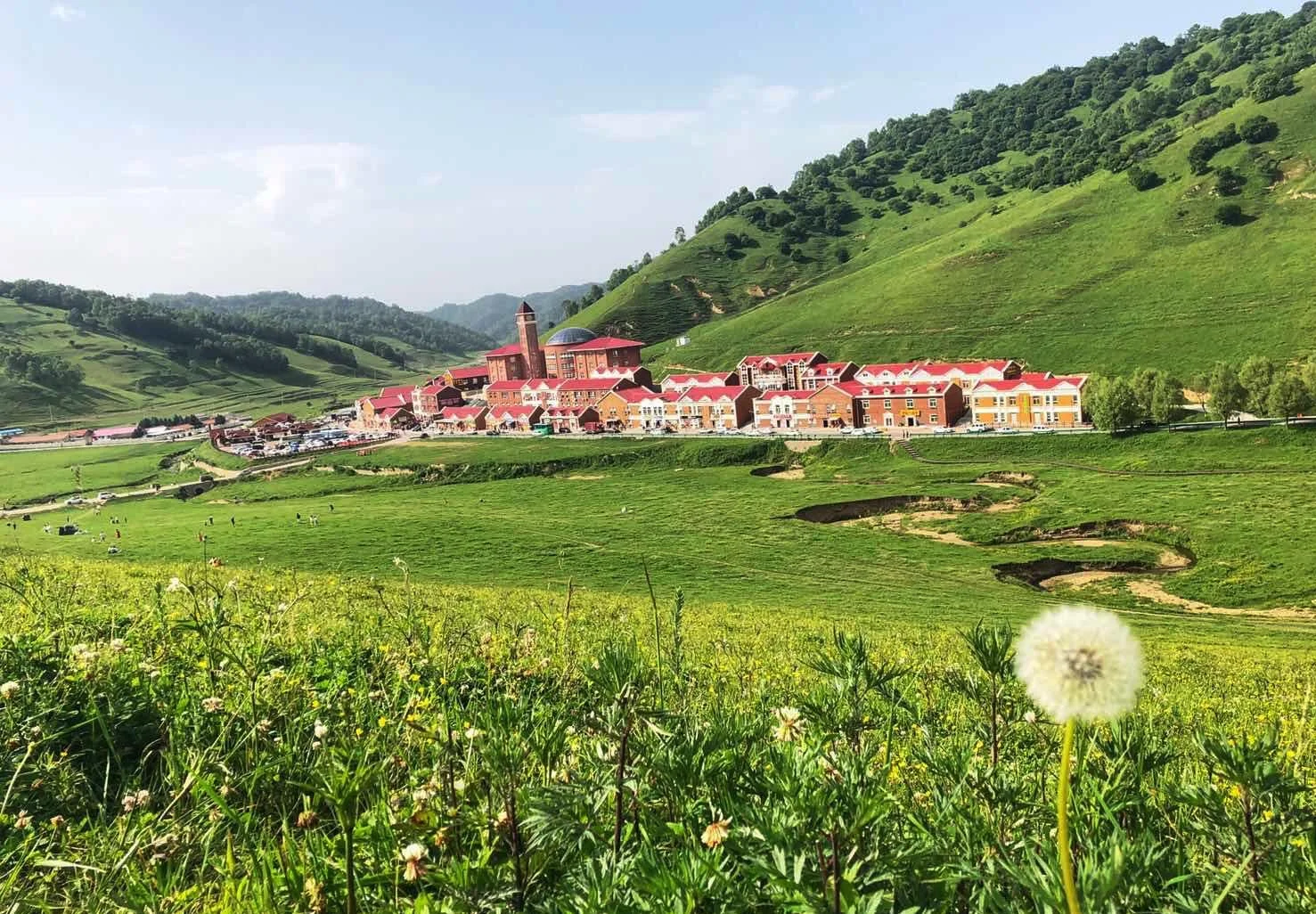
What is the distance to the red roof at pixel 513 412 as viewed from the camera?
10769 cm

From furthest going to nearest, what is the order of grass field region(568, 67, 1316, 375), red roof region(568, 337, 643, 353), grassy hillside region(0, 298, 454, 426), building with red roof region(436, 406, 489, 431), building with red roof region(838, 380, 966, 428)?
grassy hillside region(0, 298, 454, 426), red roof region(568, 337, 643, 353), building with red roof region(436, 406, 489, 431), grass field region(568, 67, 1316, 375), building with red roof region(838, 380, 966, 428)

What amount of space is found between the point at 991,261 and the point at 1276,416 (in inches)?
2897

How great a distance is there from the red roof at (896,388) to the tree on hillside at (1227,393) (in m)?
24.8

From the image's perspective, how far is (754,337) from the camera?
135125 mm

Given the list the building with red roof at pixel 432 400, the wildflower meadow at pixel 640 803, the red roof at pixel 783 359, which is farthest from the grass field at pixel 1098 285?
the wildflower meadow at pixel 640 803

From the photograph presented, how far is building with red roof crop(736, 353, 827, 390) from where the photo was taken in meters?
104

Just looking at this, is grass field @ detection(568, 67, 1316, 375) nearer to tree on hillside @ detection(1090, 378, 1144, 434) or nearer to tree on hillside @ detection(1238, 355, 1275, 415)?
tree on hillside @ detection(1238, 355, 1275, 415)

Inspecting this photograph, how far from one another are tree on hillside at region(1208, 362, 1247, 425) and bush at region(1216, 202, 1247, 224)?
64.7 meters

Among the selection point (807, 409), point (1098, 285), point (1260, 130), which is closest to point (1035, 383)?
point (807, 409)

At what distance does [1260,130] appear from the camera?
122375 millimetres

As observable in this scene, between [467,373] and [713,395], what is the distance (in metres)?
59.8

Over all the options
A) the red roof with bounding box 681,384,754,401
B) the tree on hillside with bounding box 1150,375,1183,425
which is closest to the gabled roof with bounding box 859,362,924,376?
the red roof with bounding box 681,384,754,401

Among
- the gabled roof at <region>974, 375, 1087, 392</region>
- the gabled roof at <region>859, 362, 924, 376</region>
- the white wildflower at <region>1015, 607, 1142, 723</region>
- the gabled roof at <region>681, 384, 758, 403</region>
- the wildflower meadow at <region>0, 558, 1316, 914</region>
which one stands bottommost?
the wildflower meadow at <region>0, 558, 1316, 914</region>

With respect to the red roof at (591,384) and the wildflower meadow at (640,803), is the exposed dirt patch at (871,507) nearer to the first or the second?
the wildflower meadow at (640,803)
